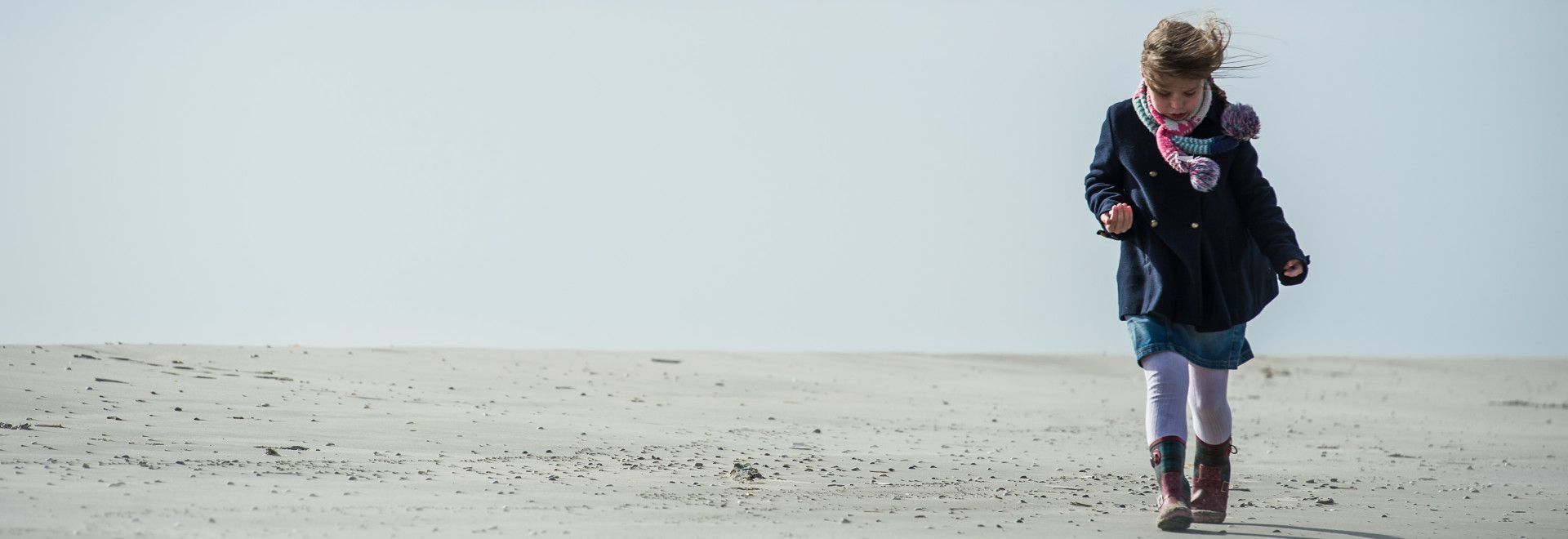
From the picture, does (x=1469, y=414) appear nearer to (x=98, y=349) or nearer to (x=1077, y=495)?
(x=1077, y=495)

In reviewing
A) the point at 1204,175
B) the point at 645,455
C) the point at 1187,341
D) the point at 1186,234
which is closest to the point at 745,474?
the point at 645,455

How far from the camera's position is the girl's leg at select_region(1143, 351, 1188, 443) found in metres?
3.99

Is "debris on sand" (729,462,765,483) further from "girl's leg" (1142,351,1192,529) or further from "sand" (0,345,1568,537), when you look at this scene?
"girl's leg" (1142,351,1192,529)

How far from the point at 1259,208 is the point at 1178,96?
1.41 ft

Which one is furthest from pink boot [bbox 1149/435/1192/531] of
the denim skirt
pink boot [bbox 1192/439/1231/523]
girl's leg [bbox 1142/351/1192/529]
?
the denim skirt

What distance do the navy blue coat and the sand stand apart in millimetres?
663

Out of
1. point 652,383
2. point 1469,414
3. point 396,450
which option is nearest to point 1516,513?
point 396,450

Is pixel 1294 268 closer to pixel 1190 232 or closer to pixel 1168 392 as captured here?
pixel 1190 232

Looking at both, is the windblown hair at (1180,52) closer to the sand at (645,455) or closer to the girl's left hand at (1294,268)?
the girl's left hand at (1294,268)

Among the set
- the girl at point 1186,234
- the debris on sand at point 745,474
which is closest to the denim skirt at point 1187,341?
the girl at point 1186,234

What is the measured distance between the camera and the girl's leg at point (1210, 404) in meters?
4.14

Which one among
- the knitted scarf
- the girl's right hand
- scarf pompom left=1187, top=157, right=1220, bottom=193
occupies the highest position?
the knitted scarf

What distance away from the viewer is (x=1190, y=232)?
397cm

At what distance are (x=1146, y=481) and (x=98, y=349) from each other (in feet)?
15.9
